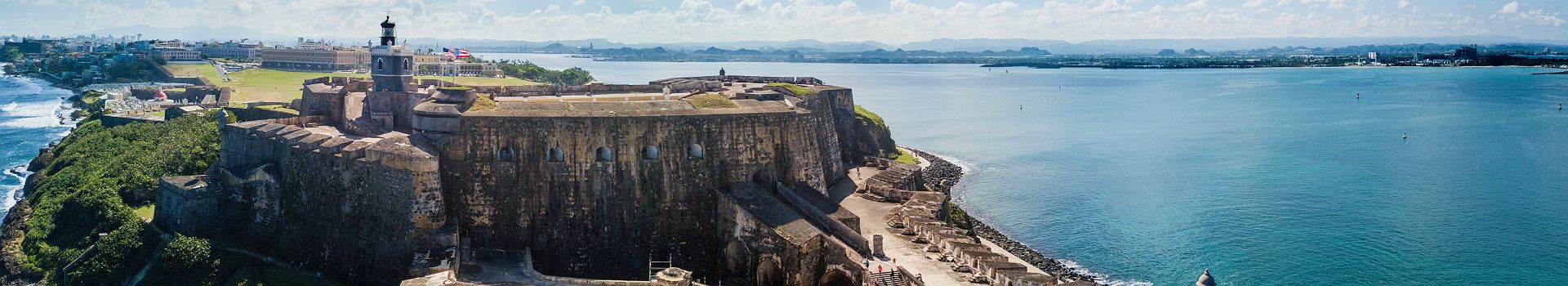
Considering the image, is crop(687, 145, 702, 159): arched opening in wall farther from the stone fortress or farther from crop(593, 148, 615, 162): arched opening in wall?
crop(593, 148, 615, 162): arched opening in wall

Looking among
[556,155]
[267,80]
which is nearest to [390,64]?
[556,155]

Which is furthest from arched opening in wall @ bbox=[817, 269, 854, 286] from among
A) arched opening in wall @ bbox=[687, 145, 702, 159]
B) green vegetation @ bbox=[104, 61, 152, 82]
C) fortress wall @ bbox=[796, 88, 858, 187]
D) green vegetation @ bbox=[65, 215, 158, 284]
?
green vegetation @ bbox=[104, 61, 152, 82]

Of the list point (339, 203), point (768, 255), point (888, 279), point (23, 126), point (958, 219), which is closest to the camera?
point (888, 279)

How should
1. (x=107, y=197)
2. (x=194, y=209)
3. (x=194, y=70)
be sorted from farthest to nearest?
(x=194, y=70), (x=107, y=197), (x=194, y=209)

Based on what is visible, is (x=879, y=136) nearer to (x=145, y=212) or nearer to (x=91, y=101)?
(x=145, y=212)

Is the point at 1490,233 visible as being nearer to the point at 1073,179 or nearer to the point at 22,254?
the point at 1073,179

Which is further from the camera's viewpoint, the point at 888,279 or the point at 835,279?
the point at 835,279

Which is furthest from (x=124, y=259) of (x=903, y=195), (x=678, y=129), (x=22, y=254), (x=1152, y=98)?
(x=1152, y=98)
